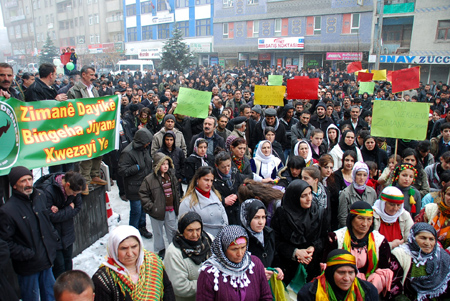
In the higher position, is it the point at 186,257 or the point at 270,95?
the point at 270,95

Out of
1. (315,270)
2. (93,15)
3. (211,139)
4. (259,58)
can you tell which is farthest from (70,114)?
(93,15)

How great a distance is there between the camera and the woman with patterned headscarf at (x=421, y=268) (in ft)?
10.1

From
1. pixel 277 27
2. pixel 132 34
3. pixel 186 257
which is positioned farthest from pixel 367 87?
pixel 132 34

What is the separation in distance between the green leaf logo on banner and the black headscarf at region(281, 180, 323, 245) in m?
3.00

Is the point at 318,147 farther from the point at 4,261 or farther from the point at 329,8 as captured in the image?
the point at 329,8

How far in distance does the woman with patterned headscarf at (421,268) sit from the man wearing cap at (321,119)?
15.9 feet

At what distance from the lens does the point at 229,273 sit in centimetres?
247

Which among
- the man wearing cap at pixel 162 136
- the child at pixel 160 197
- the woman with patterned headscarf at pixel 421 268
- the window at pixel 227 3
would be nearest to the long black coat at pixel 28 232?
the child at pixel 160 197

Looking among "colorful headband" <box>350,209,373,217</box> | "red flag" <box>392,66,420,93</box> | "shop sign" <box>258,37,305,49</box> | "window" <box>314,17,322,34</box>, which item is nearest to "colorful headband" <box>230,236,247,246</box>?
"colorful headband" <box>350,209,373,217</box>

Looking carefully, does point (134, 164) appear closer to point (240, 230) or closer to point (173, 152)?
point (173, 152)

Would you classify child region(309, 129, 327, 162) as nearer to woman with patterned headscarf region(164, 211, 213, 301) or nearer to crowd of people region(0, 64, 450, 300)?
crowd of people region(0, 64, 450, 300)

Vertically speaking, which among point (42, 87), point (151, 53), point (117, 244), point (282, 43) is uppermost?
point (282, 43)

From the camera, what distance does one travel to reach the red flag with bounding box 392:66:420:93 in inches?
277

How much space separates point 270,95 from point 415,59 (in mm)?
23948
